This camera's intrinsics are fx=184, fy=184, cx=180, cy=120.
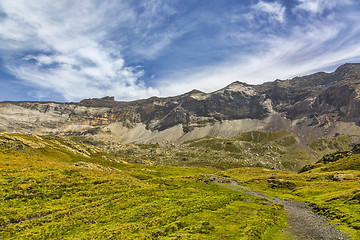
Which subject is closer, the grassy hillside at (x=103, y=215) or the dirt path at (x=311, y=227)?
the grassy hillside at (x=103, y=215)

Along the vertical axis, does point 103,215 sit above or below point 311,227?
above

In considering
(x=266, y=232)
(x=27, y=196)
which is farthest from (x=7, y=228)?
(x=266, y=232)

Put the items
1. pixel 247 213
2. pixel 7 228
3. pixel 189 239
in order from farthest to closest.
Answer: pixel 247 213 → pixel 7 228 → pixel 189 239

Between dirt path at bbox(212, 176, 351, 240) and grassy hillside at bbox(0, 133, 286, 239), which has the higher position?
grassy hillside at bbox(0, 133, 286, 239)

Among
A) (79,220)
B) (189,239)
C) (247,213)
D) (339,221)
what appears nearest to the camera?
(189,239)

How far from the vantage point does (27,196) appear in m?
34.2

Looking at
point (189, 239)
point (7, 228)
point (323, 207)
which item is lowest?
point (323, 207)

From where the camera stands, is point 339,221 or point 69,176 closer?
point 339,221

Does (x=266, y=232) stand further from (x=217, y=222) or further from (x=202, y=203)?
(x=202, y=203)

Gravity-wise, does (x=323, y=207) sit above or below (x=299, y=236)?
below

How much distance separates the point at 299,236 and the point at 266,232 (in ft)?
14.8

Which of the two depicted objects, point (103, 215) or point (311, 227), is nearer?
point (311, 227)

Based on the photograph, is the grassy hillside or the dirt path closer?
the grassy hillside

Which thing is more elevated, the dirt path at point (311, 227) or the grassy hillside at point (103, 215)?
the grassy hillside at point (103, 215)
